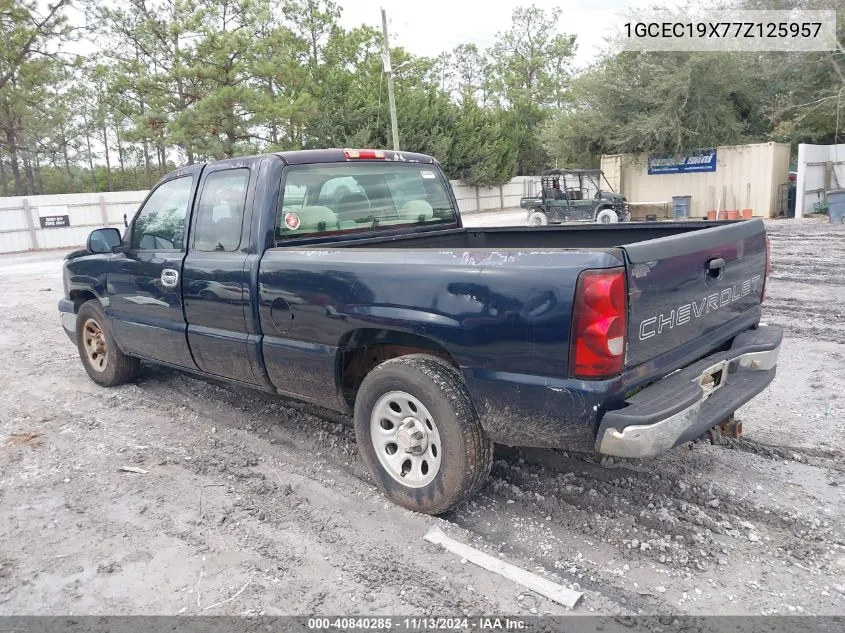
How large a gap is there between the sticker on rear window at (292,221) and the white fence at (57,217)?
75.8 ft

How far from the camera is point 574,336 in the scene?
2734 millimetres

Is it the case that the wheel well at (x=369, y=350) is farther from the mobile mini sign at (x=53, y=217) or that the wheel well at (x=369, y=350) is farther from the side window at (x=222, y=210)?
the mobile mini sign at (x=53, y=217)

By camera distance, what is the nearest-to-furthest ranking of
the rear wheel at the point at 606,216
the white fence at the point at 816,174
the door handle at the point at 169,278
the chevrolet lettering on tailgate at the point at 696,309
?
1. the chevrolet lettering on tailgate at the point at 696,309
2. the door handle at the point at 169,278
3. the rear wheel at the point at 606,216
4. the white fence at the point at 816,174

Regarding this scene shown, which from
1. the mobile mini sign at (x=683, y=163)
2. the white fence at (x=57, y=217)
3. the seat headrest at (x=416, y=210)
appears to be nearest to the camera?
the seat headrest at (x=416, y=210)

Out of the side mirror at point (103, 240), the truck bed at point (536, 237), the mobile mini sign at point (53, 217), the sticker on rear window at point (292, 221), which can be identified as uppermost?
the mobile mini sign at point (53, 217)

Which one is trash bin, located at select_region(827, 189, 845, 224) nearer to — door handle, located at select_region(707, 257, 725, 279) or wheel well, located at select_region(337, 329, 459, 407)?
door handle, located at select_region(707, 257, 725, 279)

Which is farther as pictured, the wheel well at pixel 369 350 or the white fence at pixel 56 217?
the white fence at pixel 56 217

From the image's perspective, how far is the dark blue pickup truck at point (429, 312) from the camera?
2.80 meters

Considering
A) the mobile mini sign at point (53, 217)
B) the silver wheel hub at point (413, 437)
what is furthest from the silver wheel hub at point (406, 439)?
the mobile mini sign at point (53, 217)

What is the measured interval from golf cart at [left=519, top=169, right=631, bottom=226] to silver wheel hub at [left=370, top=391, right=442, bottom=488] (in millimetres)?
16173

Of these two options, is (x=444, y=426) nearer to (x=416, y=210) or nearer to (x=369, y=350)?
(x=369, y=350)

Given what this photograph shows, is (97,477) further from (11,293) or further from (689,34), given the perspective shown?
(689,34)

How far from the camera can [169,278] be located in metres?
4.63

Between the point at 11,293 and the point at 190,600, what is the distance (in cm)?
1239
